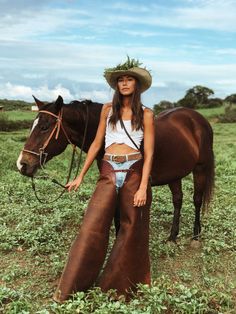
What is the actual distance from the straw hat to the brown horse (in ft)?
3.06

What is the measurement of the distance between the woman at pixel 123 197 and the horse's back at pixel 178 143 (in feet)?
5.82

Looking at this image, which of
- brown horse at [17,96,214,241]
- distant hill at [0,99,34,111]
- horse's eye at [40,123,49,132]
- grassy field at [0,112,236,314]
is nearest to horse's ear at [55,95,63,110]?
brown horse at [17,96,214,241]

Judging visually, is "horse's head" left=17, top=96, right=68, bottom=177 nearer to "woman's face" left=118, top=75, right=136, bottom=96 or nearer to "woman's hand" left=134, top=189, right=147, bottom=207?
"woman's face" left=118, top=75, right=136, bottom=96

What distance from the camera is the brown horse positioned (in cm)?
575

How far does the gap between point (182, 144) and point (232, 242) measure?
1.64 m

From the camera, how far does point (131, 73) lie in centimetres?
491

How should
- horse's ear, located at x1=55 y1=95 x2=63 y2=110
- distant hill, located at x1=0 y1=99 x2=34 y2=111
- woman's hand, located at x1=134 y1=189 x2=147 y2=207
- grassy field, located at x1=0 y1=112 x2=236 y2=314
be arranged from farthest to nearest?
distant hill, located at x1=0 y1=99 x2=34 y2=111 → horse's ear, located at x1=55 y1=95 x2=63 y2=110 → woman's hand, located at x1=134 y1=189 x2=147 y2=207 → grassy field, located at x1=0 y1=112 x2=236 y2=314

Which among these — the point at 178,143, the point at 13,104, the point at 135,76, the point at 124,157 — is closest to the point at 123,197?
the point at 124,157

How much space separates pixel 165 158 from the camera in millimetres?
6879

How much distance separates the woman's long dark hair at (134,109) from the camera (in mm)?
4895

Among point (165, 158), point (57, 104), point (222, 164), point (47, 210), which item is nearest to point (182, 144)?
point (165, 158)

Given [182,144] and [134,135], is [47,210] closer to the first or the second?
[182,144]

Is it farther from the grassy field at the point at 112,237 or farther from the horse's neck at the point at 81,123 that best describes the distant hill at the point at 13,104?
the horse's neck at the point at 81,123

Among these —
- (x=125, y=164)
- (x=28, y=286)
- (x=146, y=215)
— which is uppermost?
(x=125, y=164)
